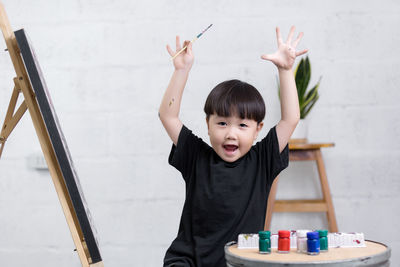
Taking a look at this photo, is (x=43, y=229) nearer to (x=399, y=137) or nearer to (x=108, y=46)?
(x=108, y=46)

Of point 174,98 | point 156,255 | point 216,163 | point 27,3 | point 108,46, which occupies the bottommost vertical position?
point 156,255

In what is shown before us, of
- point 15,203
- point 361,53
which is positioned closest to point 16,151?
point 15,203

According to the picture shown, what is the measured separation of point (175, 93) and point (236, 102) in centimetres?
19

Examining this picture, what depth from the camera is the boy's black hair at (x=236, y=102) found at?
1.54m

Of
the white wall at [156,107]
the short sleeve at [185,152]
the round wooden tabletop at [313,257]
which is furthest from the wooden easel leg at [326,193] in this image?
the round wooden tabletop at [313,257]

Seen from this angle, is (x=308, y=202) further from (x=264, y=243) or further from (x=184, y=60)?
(x=264, y=243)

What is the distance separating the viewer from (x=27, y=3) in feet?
8.30

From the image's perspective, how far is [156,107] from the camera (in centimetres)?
248

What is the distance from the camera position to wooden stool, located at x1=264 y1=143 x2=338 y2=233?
2260 mm

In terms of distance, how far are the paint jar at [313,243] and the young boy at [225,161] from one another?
352 millimetres

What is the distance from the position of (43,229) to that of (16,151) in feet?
1.30

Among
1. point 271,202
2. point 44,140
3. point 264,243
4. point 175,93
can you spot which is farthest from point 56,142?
point 271,202

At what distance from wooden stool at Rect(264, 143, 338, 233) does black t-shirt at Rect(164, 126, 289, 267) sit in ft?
2.22

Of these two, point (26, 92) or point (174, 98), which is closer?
point (26, 92)
